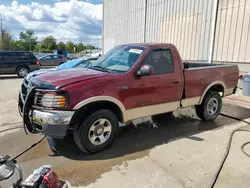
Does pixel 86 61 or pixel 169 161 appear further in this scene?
pixel 86 61

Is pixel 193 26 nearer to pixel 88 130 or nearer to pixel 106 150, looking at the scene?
pixel 106 150

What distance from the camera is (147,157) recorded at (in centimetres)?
357

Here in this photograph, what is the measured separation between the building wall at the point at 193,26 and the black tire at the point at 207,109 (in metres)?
4.23

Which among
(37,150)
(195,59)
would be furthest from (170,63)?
(195,59)

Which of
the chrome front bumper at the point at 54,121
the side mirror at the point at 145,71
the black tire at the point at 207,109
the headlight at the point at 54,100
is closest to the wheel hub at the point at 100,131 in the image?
the chrome front bumper at the point at 54,121

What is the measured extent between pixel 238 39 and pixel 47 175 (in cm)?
923

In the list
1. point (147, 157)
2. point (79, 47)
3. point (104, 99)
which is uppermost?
point (79, 47)

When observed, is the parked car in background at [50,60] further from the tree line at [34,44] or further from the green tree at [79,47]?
the green tree at [79,47]

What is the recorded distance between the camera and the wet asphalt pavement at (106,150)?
3186 mm

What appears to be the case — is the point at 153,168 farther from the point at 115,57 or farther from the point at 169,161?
the point at 115,57

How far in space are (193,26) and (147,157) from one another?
361 inches

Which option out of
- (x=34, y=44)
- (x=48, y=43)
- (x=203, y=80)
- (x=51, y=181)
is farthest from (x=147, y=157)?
(x=34, y=44)

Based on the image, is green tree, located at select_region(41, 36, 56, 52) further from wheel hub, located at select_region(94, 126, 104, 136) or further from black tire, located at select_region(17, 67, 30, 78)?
wheel hub, located at select_region(94, 126, 104, 136)

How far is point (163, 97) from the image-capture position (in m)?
4.30
